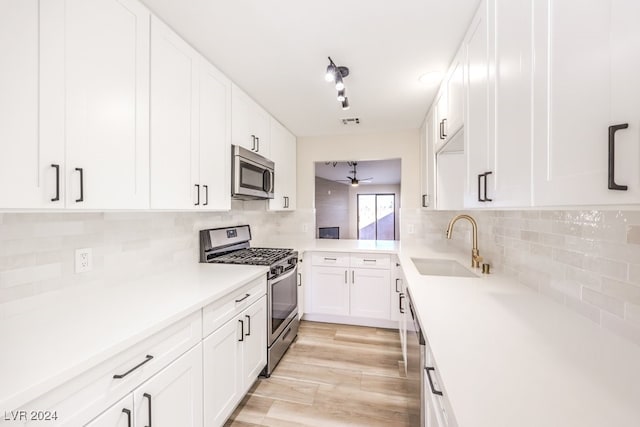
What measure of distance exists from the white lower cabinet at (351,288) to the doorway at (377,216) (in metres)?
5.60

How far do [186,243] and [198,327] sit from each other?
3.09 feet

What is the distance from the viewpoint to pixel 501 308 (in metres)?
1.13

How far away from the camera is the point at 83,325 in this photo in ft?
3.24

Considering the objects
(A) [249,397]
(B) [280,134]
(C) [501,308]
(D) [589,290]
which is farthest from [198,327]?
(B) [280,134]

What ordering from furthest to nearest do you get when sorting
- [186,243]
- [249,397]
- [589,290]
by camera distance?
1. [186,243]
2. [249,397]
3. [589,290]

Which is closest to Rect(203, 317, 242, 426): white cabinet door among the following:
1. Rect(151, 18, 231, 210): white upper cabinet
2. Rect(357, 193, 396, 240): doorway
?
Rect(151, 18, 231, 210): white upper cabinet

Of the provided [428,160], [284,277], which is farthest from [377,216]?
[284,277]

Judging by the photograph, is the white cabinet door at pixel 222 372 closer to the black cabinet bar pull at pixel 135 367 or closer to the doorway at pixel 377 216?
the black cabinet bar pull at pixel 135 367

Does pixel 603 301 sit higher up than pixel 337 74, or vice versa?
pixel 337 74

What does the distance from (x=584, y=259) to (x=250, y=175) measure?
6.83 ft

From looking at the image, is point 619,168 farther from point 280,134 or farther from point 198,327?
point 280,134

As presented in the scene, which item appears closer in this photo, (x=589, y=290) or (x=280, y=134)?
(x=589, y=290)

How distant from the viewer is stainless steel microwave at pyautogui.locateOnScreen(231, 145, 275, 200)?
2053 mm

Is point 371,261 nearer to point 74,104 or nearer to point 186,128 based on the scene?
point 186,128
